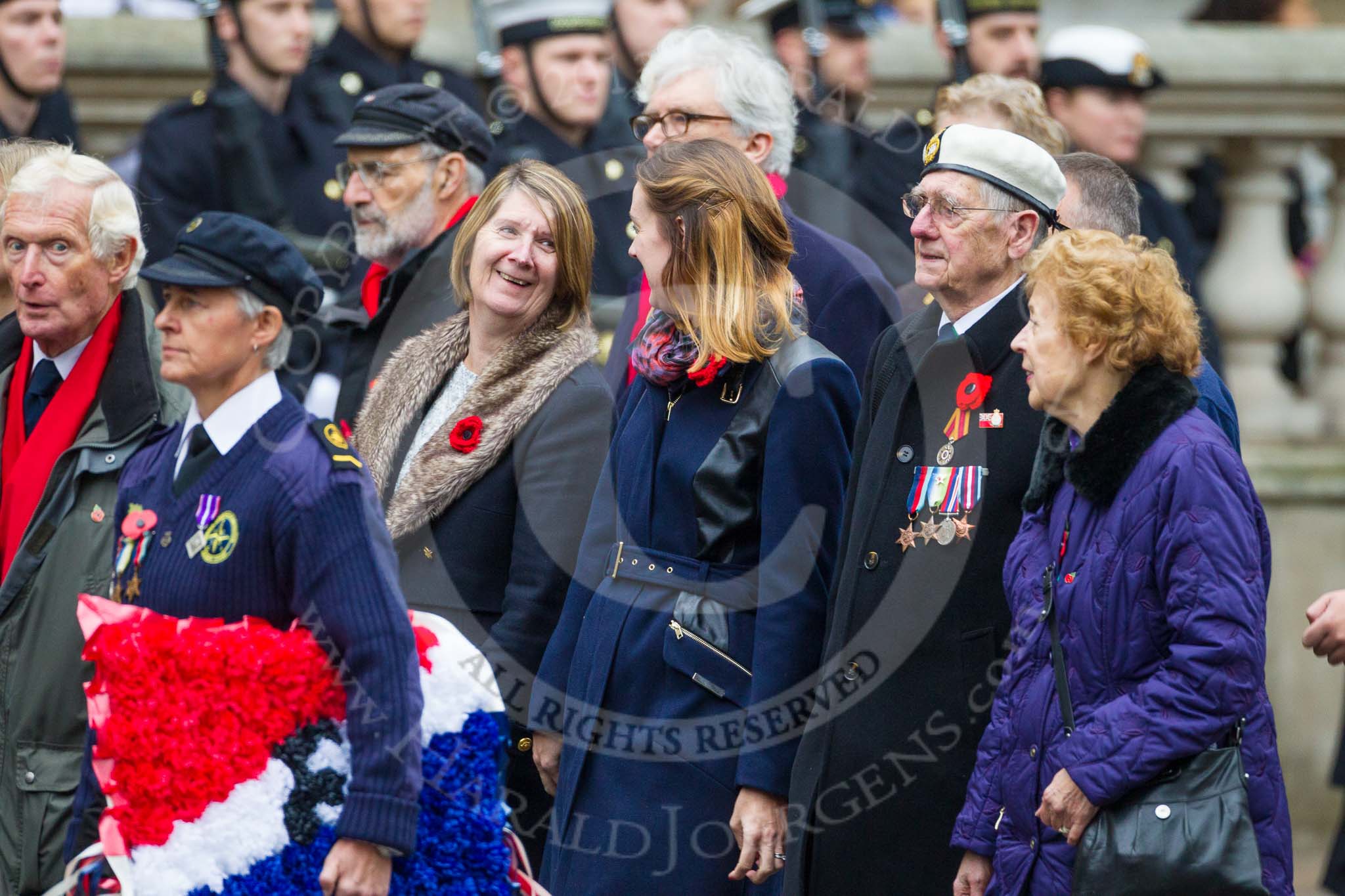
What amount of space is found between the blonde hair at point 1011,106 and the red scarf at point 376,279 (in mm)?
1329

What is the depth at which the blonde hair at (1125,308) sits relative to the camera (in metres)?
3.53

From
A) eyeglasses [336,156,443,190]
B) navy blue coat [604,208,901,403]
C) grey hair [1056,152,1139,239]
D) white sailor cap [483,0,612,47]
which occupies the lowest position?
navy blue coat [604,208,901,403]

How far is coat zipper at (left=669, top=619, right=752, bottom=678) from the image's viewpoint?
388cm

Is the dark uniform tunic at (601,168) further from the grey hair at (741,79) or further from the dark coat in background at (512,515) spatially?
the dark coat in background at (512,515)

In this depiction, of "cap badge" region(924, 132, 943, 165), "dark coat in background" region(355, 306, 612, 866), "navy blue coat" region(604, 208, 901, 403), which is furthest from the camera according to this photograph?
"navy blue coat" region(604, 208, 901, 403)

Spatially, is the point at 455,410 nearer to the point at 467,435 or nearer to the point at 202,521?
the point at 467,435

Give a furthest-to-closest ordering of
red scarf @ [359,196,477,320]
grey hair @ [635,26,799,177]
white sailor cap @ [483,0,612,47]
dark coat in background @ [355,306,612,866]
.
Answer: white sailor cap @ [483,0,612,47]
red scarf @ [359,196,477,320]
grey hair @ [635,26,799,177]
dark coat in background @ [355,306,612,866]

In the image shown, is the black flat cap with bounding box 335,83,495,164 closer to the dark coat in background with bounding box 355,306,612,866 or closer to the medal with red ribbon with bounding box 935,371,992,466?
the dark coat in background with bounding box 355,306,612,866

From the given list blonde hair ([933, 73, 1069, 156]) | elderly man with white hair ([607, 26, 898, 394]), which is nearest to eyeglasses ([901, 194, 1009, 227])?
elderly man with white hair ([607, 26, 898, 394])

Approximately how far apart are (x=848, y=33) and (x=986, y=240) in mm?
3519

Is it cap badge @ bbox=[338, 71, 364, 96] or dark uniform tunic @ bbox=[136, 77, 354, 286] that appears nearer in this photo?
dark uniform tunic @ bbox=[136, 77, 354, 286]

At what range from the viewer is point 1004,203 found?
4.02 m

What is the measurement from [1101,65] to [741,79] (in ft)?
5.62

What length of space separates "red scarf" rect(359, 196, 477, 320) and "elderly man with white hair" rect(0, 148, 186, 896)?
828 mm
